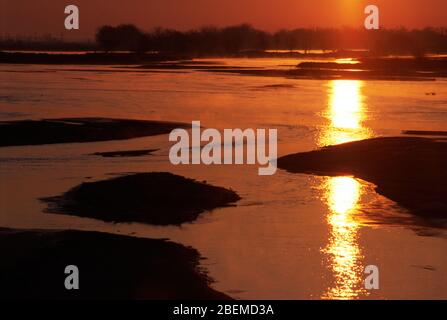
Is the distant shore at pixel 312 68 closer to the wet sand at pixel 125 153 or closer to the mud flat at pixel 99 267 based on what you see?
the wet sand at pixel 125 153

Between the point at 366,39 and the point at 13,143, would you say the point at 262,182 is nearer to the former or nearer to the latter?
the point at 13,143

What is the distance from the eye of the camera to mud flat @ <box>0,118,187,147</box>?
26781mm

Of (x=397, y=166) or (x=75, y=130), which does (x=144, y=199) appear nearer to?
(x=397, y=166)

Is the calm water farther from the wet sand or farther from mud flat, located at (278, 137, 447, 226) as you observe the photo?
mud flat, located at (278, 137, 447, 226)

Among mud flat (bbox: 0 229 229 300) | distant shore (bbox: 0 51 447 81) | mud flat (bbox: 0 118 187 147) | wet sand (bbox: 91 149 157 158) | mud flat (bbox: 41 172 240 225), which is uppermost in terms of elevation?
distant shore (bbox: 0 51 447 81)

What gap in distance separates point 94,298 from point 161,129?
19.4m

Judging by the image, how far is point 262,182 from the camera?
67.2 feet

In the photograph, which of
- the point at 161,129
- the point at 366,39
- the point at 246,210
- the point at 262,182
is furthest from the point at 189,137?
the point at 366,39

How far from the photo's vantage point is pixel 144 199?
17625mm

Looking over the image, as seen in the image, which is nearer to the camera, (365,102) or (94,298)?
(94,298)

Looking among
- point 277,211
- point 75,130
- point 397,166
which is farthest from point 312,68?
point 277,211

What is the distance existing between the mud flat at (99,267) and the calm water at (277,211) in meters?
0.50

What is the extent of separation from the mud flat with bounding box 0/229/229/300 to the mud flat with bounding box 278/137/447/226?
5.97 metres

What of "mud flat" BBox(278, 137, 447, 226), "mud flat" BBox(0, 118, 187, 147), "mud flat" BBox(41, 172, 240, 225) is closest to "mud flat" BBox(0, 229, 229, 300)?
"mud flat" BBox(41, 172, 240, 225)
